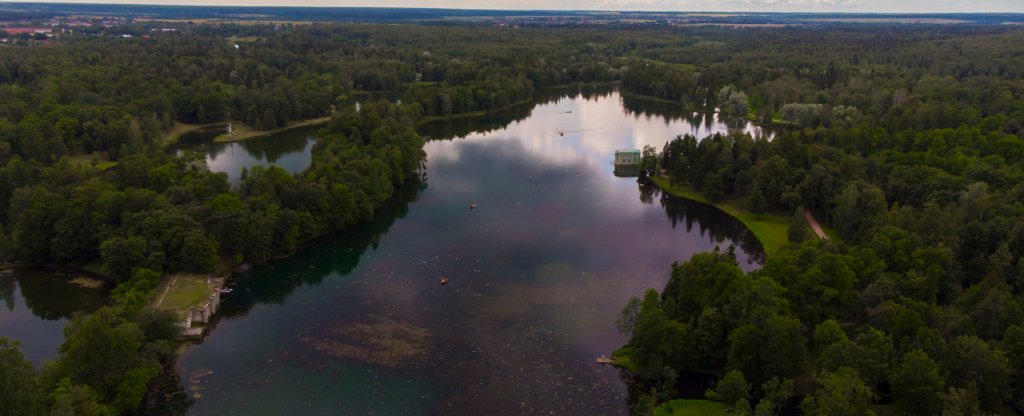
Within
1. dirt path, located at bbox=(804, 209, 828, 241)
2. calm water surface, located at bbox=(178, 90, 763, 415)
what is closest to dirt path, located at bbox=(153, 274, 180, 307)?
calm water surface, located at bbox=(178, 90, 763, 415)

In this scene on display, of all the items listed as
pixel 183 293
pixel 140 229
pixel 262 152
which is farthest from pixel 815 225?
pixel 262 152

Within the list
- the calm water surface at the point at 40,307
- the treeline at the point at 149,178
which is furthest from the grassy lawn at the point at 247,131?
the calm water surface at the point at 40,307

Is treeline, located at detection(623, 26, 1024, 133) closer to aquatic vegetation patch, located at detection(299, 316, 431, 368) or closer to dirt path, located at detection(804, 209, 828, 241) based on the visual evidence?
dirt path, located at detection(804, 209, 828, 241)

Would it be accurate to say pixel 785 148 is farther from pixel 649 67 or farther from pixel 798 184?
pixel 649 67

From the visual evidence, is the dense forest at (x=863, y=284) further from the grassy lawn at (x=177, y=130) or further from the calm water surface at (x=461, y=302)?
the grassy lawn at (x=177, y=130)

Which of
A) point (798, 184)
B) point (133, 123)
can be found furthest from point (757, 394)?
point (133, 123)

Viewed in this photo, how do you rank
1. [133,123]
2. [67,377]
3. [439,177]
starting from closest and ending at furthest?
[67,377], [439,177], [133,123]
